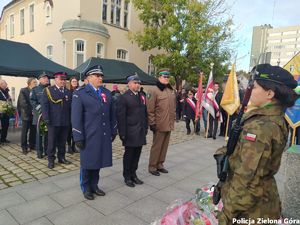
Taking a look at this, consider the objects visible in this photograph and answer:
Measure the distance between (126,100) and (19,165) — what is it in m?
3.09

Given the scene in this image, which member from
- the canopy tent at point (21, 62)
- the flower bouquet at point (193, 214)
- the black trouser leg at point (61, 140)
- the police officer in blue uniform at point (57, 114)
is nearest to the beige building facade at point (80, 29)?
the canopy tent at point (21, 62)

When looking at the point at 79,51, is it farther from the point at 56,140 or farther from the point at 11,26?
the point at 11,26

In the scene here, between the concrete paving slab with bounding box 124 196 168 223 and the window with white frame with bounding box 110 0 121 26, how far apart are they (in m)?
16.6

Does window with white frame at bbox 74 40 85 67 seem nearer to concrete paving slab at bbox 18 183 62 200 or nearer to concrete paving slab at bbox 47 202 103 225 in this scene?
concrete paving slab at bbox 18 183 62 200

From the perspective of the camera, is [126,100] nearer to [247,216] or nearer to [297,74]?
[247,216]

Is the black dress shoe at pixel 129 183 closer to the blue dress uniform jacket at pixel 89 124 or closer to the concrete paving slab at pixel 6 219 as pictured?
the blue dress uniform jacket at pixel 89 124

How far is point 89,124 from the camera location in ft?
12.7

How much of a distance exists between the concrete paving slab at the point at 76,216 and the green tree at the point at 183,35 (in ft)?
40.9

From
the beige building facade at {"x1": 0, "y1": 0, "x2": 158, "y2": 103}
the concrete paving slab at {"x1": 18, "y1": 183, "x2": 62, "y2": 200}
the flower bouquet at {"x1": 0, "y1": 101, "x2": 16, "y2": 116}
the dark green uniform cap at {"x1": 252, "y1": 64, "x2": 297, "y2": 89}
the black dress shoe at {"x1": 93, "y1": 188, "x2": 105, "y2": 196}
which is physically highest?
the beige building facade at {"x1": 0, "y1": 0, "x2": 158, "y2": 103}

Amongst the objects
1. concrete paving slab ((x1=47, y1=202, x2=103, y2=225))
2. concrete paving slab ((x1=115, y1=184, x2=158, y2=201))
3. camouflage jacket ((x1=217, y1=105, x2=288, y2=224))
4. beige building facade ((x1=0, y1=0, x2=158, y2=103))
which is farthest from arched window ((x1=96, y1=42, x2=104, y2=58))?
camouflage jacket ((x1=217, y1=105, x2=288, y2=224))

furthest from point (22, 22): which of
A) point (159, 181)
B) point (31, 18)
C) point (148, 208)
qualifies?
point (148, 208)

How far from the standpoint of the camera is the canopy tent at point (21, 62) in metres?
7.96

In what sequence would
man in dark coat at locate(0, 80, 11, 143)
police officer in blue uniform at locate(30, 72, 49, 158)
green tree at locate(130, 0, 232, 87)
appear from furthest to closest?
green tree at locate(130, 0, 232, 87) → man in dark coat at locate(0, 80, 11, 143) → police officer in blue uniform at locate(30, 72, 49, 158)

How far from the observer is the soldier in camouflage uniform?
5.83 feet
